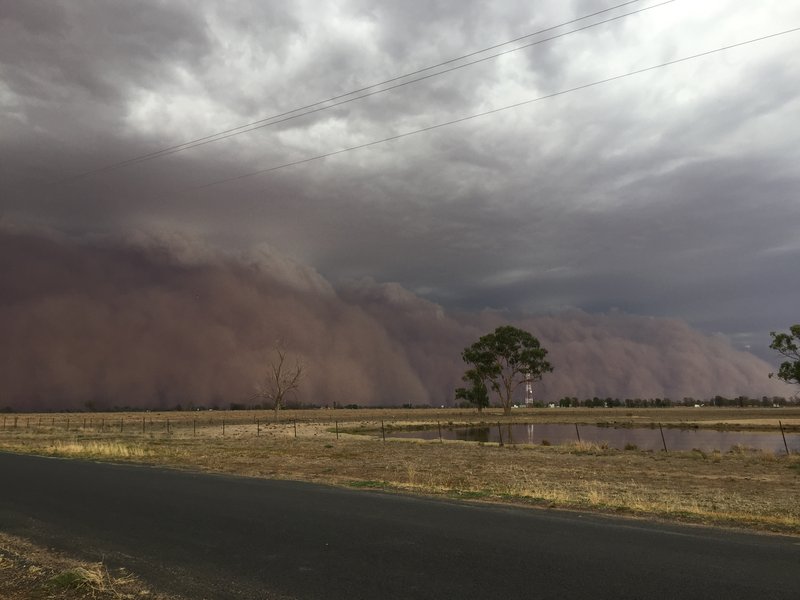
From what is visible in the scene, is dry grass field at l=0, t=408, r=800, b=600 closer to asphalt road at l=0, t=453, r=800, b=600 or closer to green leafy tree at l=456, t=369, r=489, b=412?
asphalt road at l=0, t=453, r=800, b=600

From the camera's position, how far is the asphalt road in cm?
731

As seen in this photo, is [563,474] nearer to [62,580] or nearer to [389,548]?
[389,548]

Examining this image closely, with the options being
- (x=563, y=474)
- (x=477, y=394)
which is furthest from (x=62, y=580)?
(x=477, y=394)

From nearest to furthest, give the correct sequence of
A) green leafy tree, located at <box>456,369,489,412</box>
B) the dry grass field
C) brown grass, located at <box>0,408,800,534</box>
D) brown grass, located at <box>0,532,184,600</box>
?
brown grass, located at <box>0,532,184,600</box> → the dry grass field → brown grass, located at <box>0,408,800,534</box> → green leafy tree, located at <box>456,369,489,412</box>

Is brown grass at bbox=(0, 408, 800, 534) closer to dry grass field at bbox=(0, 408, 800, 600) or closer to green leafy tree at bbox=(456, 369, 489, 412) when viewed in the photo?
dry grass field at bbox=(0, 408, 800, 600)

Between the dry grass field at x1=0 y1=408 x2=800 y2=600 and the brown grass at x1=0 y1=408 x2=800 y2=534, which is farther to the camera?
the brown grass at x1=0 y1=408 x2=800 y2=534

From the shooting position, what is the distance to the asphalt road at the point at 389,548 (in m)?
7.31

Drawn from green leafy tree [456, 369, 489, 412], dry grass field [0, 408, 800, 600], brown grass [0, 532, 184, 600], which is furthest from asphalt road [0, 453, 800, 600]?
green leafy tree [456, 369, 489, 412]

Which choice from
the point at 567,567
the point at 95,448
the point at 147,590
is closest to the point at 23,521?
the point at 147,590

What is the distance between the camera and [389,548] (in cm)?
932

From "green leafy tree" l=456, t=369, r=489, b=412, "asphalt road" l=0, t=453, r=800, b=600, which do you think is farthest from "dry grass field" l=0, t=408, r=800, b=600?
"green leafy tree" l=456, t=369, r=489, b=412

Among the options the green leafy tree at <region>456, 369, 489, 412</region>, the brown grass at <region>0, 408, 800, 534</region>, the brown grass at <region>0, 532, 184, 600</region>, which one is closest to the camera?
the brown grass at <region>0, 532, 184, 600</region>

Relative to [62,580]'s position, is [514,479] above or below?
below

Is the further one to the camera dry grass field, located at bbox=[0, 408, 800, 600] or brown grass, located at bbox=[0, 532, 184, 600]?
dry grass field, located at bbox=[0, 408, 800, 600]
